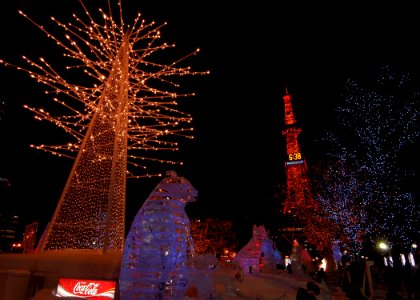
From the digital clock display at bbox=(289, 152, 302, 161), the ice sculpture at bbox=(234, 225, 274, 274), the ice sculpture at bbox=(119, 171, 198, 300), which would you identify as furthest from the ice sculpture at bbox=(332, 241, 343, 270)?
the digital clock display at bbox=(289, 152, 302, 161)

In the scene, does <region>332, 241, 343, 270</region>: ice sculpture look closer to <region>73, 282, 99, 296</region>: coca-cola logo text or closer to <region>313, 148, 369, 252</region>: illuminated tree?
A: <region>313, 148, 369, 252</region>: illuminated tree

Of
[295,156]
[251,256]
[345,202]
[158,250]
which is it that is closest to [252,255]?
[251,256]

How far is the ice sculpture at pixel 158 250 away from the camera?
522 centimetres

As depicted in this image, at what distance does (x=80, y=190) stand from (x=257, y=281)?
227 inches

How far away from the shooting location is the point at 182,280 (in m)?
5.45

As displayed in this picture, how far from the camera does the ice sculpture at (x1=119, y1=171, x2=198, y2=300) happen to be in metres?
5.22

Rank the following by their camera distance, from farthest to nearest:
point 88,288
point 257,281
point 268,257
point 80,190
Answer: point 268,257
point 257,281
point 80,190
point 88,288

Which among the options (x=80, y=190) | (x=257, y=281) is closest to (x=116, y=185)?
Result: (x=80, y=190)

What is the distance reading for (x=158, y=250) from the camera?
5.35m

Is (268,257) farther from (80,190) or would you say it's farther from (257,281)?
(80,190)

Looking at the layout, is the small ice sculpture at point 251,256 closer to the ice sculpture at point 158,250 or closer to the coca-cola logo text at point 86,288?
the ice sculpture at point 158,250

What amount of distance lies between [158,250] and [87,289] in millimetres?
1220

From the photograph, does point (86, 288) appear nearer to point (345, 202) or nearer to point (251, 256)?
point (251, 256)

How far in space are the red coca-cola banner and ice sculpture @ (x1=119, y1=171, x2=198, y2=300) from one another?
20cm
